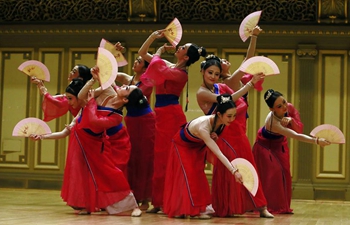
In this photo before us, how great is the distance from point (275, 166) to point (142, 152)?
1243 millimetres

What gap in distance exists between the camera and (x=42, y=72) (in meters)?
6.51

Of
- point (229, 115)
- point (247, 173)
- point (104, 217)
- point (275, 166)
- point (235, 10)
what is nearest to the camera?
point (247, 173)

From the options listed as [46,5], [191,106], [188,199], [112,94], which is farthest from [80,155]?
[46,5]

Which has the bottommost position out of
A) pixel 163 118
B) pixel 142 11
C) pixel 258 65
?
pixel 163 118

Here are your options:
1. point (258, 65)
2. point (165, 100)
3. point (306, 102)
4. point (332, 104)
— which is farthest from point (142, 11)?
point (258, 65)

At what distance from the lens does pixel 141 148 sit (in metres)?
6.35

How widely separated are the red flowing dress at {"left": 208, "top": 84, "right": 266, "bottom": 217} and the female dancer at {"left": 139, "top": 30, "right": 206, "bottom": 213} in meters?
0.36

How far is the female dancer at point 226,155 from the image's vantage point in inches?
222

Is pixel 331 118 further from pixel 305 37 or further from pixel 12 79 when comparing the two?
pixel 12 79

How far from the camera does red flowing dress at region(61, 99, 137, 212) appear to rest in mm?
5602

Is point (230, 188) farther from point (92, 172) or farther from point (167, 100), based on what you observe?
point (92, 172)

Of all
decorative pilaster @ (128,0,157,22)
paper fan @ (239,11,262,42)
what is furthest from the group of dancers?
decorative pilaster @ (128,0,157,22)

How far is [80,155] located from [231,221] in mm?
1367

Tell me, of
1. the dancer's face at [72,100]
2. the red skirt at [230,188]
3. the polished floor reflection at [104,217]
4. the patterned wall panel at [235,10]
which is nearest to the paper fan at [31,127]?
the dancer's face at [72,100]
